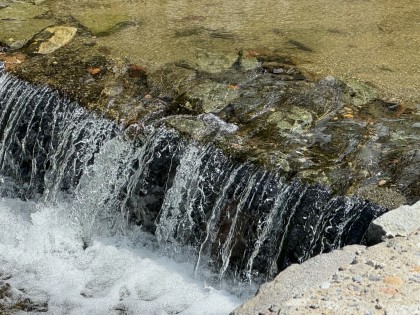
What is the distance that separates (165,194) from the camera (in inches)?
240

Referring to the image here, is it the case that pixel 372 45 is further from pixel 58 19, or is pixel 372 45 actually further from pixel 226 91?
pixel 58 19

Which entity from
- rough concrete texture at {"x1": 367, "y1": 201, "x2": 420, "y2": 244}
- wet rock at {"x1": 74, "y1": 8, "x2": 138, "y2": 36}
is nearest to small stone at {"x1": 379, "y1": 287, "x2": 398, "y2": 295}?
rough concrete texture at {"x1": 367, "y1": 201, "x2": 420, "y2": 244}

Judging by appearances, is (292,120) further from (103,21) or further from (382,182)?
(103,21)

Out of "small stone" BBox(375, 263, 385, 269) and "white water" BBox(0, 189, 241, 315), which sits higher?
"small stone" BBox(375, 263, 385, 269)

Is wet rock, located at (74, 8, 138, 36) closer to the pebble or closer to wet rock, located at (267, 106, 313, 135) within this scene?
wet rock, located at (267, 106, 313, 135)

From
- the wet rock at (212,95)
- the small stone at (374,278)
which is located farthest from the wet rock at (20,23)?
the small stone at (374,278)

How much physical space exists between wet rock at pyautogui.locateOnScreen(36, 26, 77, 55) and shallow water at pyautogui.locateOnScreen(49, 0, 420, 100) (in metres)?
0.35

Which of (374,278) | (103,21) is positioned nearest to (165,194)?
(374,278)

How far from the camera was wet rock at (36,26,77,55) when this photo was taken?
7.66m

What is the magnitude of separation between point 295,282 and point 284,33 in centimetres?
454

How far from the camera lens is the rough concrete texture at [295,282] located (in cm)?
384

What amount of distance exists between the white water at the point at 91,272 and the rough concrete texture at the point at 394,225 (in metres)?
1.45

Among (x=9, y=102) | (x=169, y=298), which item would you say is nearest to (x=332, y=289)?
(x=169, y=298)

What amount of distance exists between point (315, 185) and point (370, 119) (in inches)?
47.0
